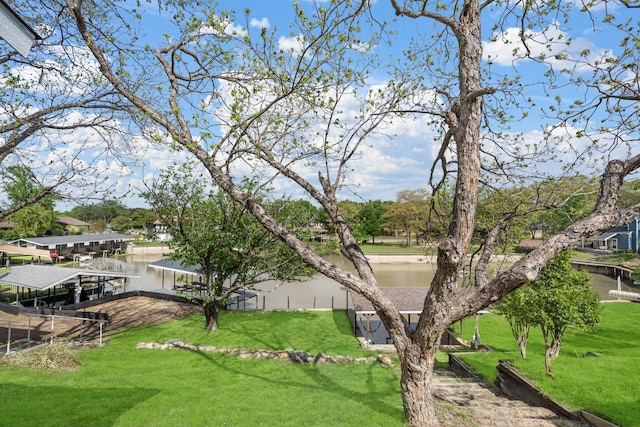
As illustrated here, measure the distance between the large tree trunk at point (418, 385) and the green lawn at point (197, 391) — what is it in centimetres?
35

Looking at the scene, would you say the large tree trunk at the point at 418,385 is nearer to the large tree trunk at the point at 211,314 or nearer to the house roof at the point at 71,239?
the large tree trunk at the point at 211,314

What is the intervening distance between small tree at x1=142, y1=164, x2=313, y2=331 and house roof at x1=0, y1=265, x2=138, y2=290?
8.21 feet

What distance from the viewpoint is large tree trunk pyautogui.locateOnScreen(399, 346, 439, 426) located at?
4.46 metres

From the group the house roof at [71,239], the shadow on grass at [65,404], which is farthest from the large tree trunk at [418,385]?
the house roof at [71,239]

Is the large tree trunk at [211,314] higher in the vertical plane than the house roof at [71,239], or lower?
lower

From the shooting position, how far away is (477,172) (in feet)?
13.9

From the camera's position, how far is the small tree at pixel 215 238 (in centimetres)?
1164

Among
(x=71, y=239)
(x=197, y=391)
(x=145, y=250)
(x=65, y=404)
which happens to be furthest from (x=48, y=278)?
(x=145, y=250)

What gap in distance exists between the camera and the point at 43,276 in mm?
11617

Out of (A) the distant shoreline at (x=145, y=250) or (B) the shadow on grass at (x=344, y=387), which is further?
(A) the distant shoreline at (x=145, y=250)

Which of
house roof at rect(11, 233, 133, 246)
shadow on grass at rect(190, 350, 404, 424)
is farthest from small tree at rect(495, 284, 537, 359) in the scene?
house roof at rect(11, 233, 133, 246)

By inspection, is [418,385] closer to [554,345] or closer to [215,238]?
[554,345]

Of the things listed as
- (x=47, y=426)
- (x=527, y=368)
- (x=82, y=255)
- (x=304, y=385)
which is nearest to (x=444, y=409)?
(x=304, y=385)

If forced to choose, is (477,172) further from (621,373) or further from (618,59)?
(621,373)
